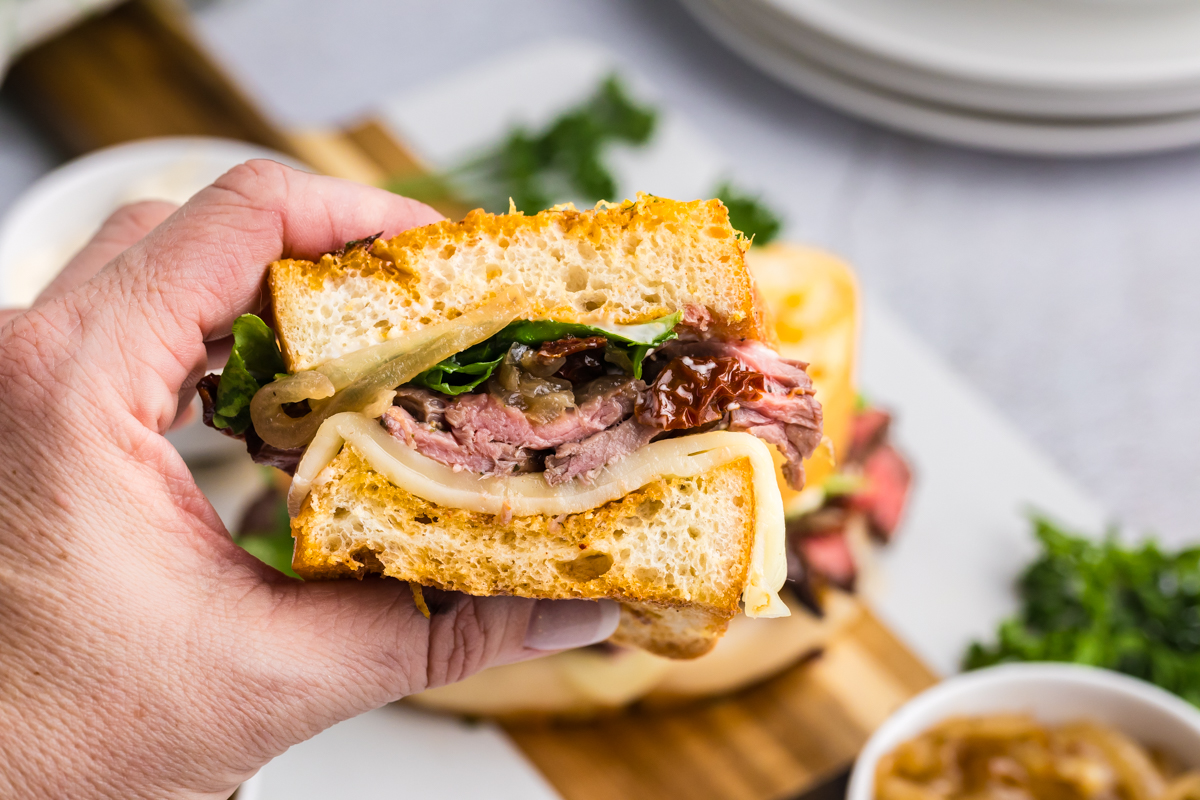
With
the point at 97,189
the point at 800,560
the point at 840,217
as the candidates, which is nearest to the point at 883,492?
the point at 800,560

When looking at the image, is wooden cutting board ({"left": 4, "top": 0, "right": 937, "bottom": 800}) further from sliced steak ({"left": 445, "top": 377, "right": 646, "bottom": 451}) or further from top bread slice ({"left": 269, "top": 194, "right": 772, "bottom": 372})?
top bread slice ({"left": 269, "top": 194, "right": 772, "bottom": 372})

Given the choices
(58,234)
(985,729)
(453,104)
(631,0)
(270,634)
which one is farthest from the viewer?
(631,0)

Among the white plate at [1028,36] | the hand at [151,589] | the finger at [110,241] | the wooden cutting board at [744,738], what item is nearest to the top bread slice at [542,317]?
the hand at [151,589]

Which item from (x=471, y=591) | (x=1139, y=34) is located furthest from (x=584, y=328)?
(x=1139, y=34)

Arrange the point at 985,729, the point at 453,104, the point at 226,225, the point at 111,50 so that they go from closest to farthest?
the point at 226,225 → the point at 985,729 → the point at 111,50 → the point at 453,104

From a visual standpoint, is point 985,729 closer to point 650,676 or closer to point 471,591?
point 650,676

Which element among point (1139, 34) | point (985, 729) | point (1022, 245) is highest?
point (1139, 34)

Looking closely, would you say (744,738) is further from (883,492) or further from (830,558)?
(883,492)
